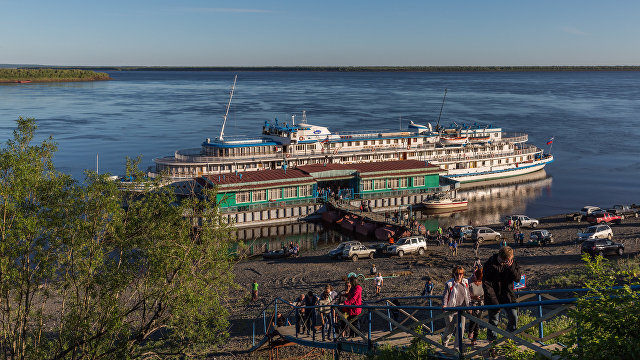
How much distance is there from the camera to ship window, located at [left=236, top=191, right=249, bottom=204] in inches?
1990

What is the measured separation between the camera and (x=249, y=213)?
50.7 metres

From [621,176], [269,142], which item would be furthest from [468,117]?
[269,142]

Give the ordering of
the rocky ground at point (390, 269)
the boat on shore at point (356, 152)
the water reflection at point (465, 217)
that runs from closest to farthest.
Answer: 1. the rocky ground at point (390, 269)
2. the water reflection at point (465, 217)
3. the boat on shore at point (356, 152)

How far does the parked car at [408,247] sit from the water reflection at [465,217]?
898cm

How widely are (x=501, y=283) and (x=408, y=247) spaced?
2707cm

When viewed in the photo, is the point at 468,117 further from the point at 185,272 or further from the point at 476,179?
the point at 185,272

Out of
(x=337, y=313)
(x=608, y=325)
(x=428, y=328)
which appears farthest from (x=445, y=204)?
(x=608, y=325)

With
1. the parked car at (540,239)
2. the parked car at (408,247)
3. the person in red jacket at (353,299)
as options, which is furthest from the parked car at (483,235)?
the person in red jacket at (353,299)

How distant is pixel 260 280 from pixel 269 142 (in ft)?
93.1

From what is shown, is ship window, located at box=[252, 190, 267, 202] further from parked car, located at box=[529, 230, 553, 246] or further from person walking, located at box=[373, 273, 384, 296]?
A: person walking, located at box=[373, 273, 384, 296]

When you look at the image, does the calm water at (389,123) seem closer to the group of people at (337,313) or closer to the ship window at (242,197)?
the ship window at (242,197)

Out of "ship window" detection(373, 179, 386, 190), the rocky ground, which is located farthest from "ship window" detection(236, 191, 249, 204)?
"ship window" detection(373, 179, 386, 190)

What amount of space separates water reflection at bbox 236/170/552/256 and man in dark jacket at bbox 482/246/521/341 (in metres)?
26.4

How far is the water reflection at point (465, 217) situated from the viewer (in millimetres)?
47812
